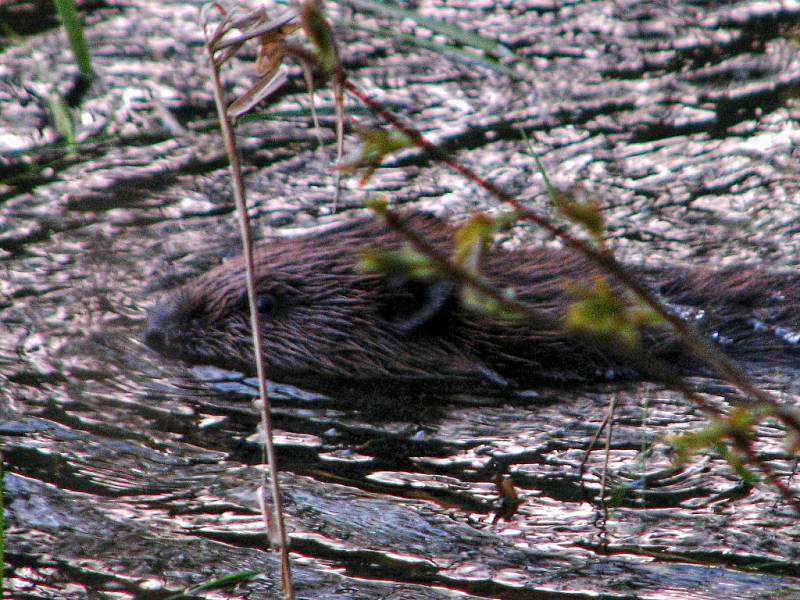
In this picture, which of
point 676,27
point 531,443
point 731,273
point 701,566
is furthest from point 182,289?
point 676,27

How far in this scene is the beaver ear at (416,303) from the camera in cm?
467

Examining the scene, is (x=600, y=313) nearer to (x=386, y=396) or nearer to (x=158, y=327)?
(x=386, y=396)

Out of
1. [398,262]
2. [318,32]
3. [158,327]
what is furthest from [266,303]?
[398,262]

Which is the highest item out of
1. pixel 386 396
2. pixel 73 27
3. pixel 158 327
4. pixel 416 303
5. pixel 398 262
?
pixel 416 303

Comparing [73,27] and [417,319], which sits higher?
[417,319]

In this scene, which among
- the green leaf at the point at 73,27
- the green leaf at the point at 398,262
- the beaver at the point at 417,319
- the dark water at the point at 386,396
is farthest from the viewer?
the beaver at the point at 417,319

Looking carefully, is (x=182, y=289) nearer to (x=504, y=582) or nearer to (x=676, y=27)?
(x=504, y=582)

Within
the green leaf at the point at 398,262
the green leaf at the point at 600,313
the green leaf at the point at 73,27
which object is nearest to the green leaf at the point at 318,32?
the green leaf at the point at 398,262

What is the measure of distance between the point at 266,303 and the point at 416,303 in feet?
2.19

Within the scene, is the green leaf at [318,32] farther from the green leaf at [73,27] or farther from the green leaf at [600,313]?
the green leaf at [73,27]

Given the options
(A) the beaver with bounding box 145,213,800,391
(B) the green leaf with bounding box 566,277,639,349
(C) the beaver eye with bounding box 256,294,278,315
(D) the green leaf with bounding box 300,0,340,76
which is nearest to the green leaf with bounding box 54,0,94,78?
(D) the green leaf with bounding box 300,0,340,76

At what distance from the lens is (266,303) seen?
4.95 metres

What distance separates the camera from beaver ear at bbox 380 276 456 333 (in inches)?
184

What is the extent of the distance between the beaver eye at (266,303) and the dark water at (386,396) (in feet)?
1.31
